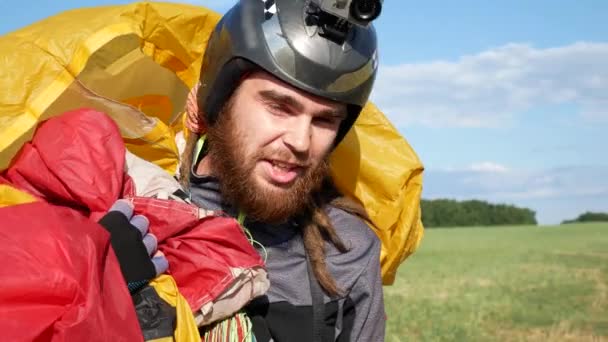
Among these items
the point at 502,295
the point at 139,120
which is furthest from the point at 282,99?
the point at 502,295

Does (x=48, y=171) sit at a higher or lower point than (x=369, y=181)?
higher

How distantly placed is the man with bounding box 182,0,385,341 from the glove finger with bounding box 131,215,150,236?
574 millimetres

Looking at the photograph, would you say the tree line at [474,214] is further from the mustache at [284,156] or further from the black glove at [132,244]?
the black glove at [132,244]

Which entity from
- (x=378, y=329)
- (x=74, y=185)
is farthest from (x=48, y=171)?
(x=378, y=329)

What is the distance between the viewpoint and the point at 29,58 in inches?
113

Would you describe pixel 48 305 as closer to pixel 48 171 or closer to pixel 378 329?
pixel 48 171

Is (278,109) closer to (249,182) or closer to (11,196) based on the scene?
(249,182)

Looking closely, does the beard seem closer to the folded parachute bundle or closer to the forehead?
the forehead

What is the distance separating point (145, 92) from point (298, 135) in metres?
0.73

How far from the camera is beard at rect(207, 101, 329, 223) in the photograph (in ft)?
9.91

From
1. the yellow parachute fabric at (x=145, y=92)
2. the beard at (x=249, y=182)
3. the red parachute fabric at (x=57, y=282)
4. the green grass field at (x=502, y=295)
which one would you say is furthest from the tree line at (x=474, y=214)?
the red parachute fabric at (x=57, y=282)

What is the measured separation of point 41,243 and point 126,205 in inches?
19.5

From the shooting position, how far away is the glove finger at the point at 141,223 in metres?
2.46

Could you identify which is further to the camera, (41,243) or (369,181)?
(369,181)
